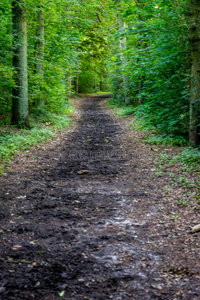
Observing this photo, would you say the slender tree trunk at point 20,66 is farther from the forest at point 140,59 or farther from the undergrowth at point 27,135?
the undergrowth at point 27,135

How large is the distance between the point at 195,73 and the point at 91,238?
216 inches

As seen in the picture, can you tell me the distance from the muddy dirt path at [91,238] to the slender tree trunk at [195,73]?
189 cm

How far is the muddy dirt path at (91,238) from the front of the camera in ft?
8.59

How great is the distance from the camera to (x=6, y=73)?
8133 millimetres

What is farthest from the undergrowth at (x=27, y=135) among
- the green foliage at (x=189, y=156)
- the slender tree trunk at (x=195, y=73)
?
the slender tree trunk at (x=195, y=73)

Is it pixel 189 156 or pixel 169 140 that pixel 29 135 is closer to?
pixel 169 140

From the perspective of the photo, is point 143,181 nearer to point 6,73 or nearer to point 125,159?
point 125,159

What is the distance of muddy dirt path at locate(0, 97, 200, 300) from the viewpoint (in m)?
2.62

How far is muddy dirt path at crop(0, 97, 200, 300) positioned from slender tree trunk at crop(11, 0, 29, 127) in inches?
165

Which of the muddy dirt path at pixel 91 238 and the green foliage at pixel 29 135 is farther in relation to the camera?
the green foliage at pixel 29 135

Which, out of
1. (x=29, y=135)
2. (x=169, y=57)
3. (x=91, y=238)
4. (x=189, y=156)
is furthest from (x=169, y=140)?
(x=91, y=238)

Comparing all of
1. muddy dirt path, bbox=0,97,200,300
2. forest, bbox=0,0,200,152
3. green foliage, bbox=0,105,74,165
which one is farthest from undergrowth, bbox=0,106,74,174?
muddy dirt path, bbox=0,97,200,300

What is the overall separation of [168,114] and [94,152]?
10.0ft

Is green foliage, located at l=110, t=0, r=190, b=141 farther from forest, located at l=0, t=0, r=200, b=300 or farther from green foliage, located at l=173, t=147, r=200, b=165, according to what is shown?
green foliage, located at l=173, t=147, r=200, b=165
